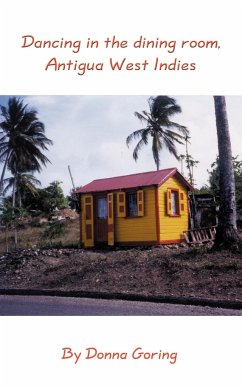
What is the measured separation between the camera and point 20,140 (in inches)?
1409

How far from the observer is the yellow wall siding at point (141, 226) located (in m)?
16.1

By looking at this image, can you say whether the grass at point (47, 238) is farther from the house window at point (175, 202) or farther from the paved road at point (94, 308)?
the paved road at point (94, 308)

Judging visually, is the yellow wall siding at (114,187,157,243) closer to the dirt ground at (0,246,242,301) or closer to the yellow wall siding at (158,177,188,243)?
the yellow wall siding at (158,177,188,243)

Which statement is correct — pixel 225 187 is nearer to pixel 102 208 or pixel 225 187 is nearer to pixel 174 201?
pixel 174 201

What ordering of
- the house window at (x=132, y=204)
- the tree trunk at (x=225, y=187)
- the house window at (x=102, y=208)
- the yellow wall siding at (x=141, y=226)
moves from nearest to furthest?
the tree trunk at (x=225, y=187), the yellow wall siding at (x=141, y=226), the house window at (x=132, y=204), the house window at (x=102, y=208)

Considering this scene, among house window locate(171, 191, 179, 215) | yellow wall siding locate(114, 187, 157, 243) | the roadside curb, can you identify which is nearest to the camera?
the roadside curb

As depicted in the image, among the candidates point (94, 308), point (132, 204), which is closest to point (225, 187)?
point (94, 308)

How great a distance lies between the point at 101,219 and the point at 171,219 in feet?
10.1

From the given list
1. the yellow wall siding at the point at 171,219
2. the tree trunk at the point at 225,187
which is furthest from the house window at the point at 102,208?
the tree trunk at the point at 225,187

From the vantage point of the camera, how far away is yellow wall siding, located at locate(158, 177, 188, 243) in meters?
16.2

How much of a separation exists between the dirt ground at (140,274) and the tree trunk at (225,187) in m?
0.55

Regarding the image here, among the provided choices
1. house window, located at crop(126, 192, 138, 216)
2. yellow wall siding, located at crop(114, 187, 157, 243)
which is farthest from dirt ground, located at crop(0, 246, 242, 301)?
house window, located at crop(126, 192, 138, 216)
